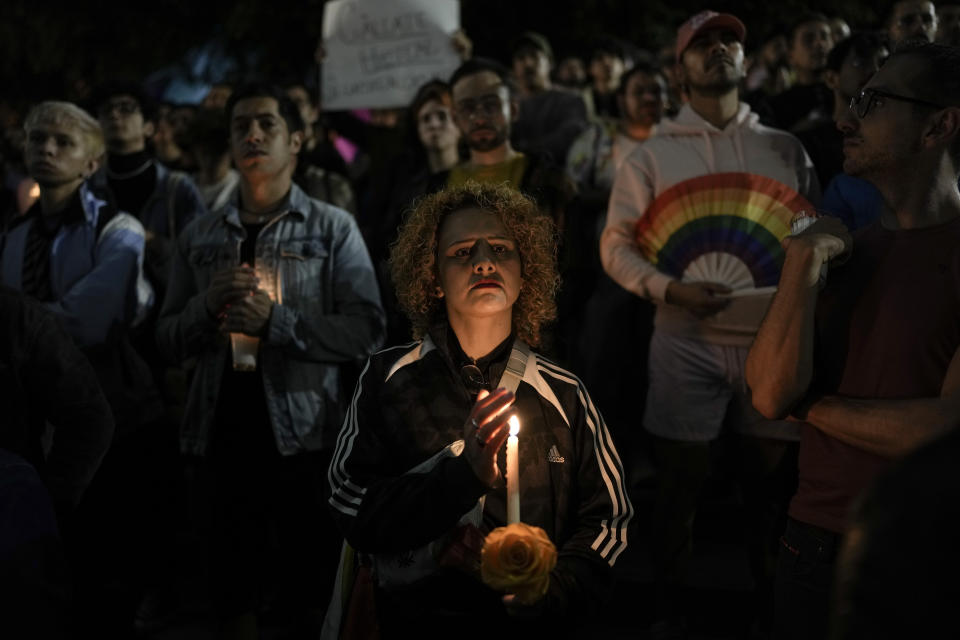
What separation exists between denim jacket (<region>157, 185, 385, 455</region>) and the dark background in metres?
8.19

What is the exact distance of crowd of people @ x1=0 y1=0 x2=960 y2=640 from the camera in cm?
238

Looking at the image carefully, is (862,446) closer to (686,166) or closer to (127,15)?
(686,166)

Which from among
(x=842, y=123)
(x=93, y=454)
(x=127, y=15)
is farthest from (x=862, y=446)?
(x=127, y=15)

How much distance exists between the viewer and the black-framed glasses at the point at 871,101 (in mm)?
2479

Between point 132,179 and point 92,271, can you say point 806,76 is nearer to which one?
point 132,179

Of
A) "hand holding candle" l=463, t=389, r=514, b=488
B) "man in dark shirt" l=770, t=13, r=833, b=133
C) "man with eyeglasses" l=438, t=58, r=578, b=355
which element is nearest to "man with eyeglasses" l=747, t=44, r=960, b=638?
"hand holding candle" l=463, t=389, r=514, b=488

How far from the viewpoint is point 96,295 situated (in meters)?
4.30

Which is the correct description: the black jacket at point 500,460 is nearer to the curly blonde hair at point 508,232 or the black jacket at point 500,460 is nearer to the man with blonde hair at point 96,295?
the curly blonde hair at point 508,232

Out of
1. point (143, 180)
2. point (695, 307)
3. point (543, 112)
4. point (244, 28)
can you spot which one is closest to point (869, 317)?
point (695, 307)

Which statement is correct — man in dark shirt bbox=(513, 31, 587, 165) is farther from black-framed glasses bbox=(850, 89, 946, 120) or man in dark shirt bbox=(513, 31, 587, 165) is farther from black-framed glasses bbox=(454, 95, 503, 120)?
black-framed glasses bbox=(850, 89, 946, 120)

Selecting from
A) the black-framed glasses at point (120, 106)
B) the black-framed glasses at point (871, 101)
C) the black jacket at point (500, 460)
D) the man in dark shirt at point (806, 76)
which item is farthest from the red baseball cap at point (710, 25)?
the black-framed glasses at point (120, 106)

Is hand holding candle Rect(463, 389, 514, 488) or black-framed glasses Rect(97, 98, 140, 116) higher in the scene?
black-framed glasses Rect(97, 98, 140, 116)

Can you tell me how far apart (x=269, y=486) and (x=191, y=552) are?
6.79ft

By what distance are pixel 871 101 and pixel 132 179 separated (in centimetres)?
444
